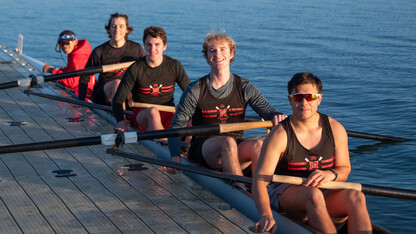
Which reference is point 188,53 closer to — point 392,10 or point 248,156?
point 392,10

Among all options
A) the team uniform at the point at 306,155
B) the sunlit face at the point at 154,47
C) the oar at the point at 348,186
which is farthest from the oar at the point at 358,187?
the sunlit face at the point at 154,47

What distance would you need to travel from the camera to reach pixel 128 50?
9.62 m

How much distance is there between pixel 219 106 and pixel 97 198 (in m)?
1.49

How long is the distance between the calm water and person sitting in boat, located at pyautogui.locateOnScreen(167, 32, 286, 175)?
→ 328 millimetres

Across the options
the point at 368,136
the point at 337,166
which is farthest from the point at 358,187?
the point at 368,136

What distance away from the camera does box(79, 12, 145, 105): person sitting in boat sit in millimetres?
9414

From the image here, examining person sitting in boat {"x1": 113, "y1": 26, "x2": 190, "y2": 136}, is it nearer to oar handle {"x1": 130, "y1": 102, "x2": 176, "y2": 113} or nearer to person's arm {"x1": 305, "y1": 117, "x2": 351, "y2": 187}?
oar handle {"x1": 130, "y1": 102, "x2": 176, "y2": 113}

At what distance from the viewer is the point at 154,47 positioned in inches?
297

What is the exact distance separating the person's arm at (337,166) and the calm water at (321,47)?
5.95 feet

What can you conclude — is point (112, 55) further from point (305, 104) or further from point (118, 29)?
point (305, 104)

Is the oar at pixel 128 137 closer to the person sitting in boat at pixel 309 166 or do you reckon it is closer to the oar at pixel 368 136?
the person sitting in boat at pixel 309 166

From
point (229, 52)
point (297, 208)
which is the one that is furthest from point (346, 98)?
point (297, 208)

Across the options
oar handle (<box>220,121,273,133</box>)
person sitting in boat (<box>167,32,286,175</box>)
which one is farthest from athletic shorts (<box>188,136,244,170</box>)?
oar handle (<box>220,121,273,133</box>)

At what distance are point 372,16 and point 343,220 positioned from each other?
26.0 m
